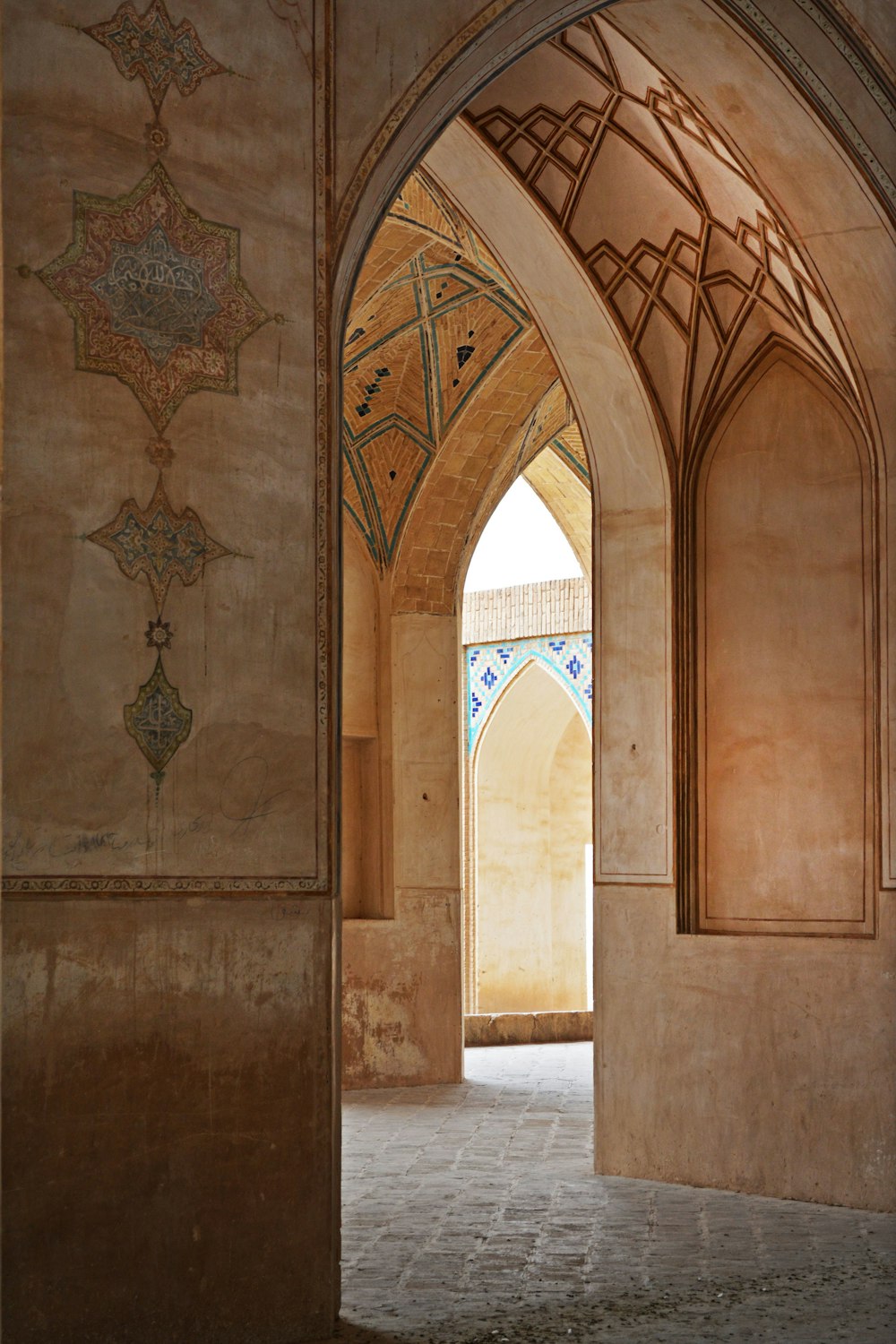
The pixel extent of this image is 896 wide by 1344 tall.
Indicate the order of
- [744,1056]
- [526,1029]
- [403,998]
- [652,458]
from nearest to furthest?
[744,1056], [652,458], [403,998], [526,1029]

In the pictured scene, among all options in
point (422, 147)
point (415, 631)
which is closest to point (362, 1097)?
point (415, 631)

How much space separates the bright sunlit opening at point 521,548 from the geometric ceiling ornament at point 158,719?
16.2m

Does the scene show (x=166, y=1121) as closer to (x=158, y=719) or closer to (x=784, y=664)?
(x=158, y=719)

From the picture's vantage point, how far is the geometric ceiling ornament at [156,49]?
5094mm

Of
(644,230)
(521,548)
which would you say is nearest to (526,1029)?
(521,548)

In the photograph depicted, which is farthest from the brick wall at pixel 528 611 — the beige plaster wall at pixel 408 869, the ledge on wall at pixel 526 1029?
the beige plaster wall at pixel 408 869

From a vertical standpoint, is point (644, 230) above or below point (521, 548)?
below

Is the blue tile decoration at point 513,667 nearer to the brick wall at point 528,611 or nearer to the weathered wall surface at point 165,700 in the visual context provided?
the brick wall at point 528,611

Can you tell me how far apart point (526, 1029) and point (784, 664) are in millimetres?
8082

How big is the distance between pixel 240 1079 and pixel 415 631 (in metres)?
7.89

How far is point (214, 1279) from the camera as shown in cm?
491

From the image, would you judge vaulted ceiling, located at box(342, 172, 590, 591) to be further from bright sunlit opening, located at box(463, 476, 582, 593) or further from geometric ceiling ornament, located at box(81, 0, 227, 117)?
bright sunlit opening, located at box(463, 476, 582, 593)

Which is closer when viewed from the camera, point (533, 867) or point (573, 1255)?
point (573, 1255)

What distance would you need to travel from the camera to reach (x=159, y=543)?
200 inches
